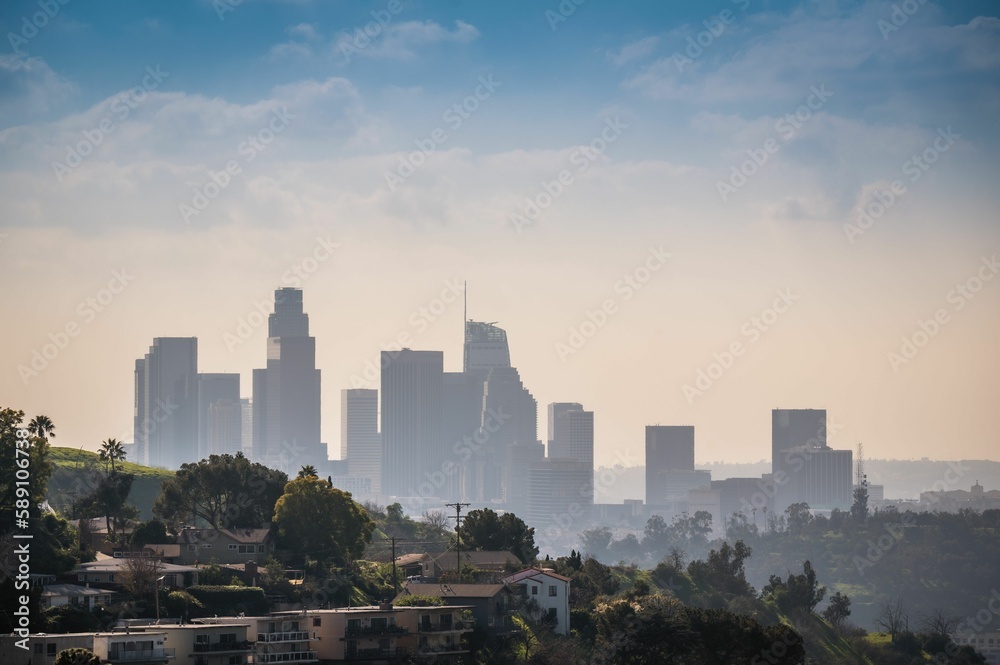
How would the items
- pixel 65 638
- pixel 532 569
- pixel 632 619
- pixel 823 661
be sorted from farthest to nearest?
pixel 823 661, pixel 532 569, pixel 632 619, pixel 65 638

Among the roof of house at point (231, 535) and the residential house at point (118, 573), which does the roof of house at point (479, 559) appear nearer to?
the roof of house at point (231, 535)

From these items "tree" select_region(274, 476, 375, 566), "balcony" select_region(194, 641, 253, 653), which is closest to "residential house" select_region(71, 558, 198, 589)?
"tree" select_region(274, 476, 375, 566)

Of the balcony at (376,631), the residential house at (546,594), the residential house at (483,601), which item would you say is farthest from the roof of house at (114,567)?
the residential house at (546,594)

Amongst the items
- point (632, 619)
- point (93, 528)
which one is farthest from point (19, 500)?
point (632, 619)

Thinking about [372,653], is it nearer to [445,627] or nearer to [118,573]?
[445,627]

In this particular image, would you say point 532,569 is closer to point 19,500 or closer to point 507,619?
point 507,619
